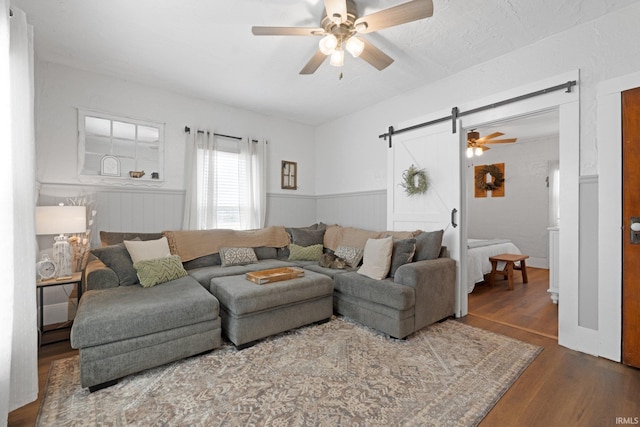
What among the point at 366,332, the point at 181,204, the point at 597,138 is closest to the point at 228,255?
the point at 181,204

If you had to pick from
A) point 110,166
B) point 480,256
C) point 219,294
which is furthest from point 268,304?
point 480,256

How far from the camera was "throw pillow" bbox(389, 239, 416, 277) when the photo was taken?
3.07 metres

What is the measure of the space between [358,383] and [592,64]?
10.5 feet

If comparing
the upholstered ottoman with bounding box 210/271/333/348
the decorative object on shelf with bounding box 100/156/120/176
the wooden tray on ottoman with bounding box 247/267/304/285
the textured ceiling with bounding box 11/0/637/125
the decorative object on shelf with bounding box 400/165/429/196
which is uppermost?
the textured ceiling with bounding box 11/0/637/125

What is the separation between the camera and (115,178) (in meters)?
3.49

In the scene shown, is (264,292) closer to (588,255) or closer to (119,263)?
(119,263)

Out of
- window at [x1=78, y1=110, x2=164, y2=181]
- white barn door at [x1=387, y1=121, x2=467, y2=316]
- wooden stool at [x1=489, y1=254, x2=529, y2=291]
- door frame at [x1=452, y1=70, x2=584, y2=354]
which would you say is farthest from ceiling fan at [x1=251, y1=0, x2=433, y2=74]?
wooden stool at [x1=489, y1=254, x2=529, y2=291]

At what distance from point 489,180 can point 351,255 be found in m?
4.79

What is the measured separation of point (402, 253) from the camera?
309 centimetres

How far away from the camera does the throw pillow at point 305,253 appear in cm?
401

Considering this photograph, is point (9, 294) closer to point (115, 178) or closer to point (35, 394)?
point (35, 394)

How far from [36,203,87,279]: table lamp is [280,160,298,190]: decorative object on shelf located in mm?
2798

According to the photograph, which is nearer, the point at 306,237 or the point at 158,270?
the point at 158,270

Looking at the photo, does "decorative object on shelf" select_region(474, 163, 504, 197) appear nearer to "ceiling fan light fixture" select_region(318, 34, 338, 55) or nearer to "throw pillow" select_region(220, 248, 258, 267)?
"throw pillow" select_region(220, 248, 258, 267)
